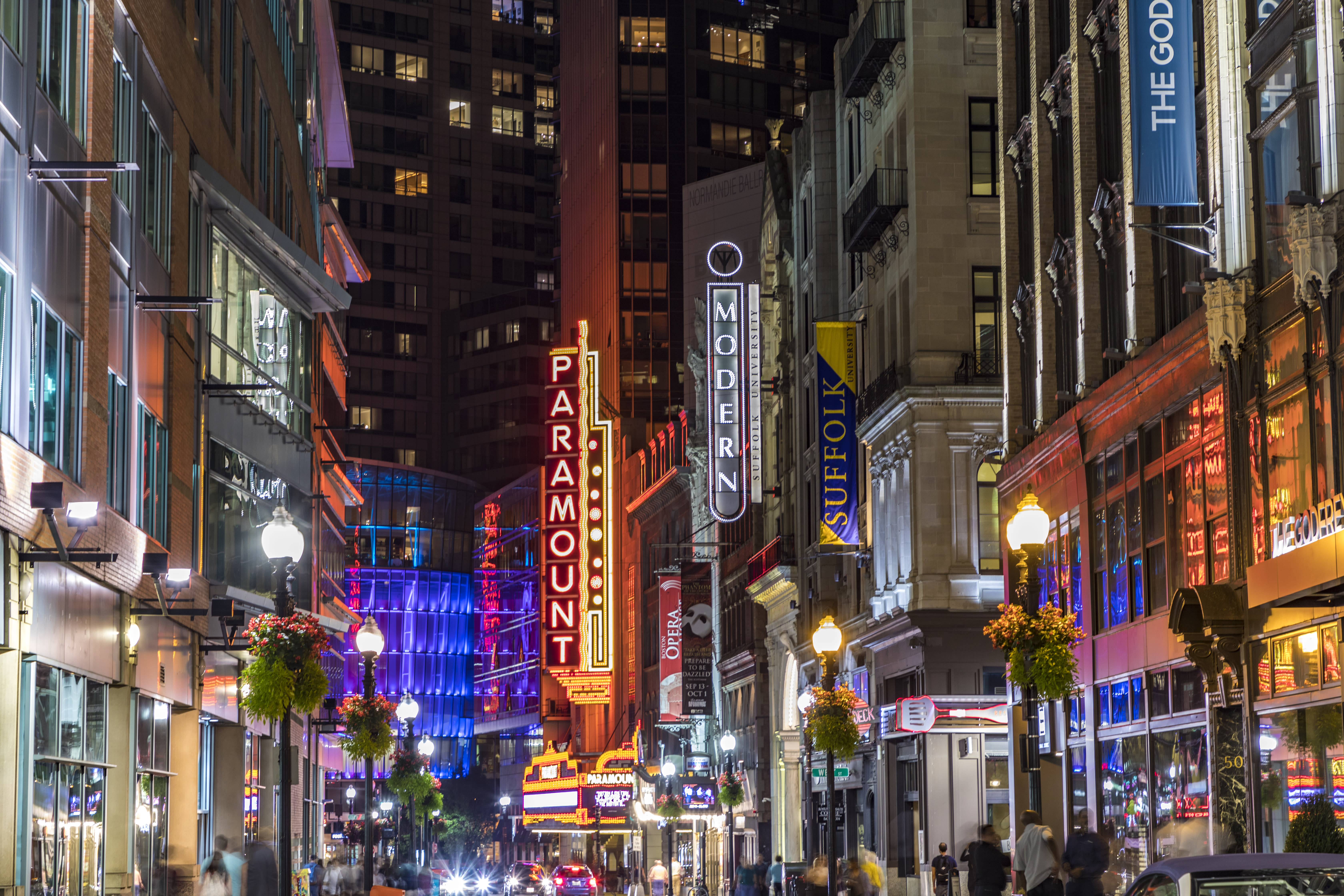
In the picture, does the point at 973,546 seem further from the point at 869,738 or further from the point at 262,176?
the point at 262,176

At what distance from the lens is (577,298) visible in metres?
141

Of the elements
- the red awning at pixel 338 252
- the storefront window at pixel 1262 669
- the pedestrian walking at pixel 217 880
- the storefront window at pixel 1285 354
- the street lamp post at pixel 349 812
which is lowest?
the street lamp post at pixel 349 812

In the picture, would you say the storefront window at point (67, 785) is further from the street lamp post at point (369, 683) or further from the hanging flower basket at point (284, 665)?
the street lamp post at point (369, 683)

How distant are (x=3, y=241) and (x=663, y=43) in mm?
112469

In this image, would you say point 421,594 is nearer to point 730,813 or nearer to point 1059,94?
point 730,813

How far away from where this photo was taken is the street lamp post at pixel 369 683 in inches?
1119

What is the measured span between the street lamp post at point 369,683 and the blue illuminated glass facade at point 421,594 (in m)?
121

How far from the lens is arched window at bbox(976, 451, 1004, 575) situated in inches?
1873

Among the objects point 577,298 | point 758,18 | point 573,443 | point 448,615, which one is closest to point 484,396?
point 448,615

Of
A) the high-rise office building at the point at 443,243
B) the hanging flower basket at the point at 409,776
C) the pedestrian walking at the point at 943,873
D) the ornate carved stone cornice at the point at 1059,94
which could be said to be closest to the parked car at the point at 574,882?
the hanging flower basket at the point at 409,776

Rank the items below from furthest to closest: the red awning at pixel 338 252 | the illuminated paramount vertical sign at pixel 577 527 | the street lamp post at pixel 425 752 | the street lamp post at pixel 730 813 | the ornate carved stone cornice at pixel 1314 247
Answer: the illuminated paramount vertical sign at pixel 577 527 < the street lamp post at pixel 730 813 < the red awning at pixel 338 252 < the street lamp post at pixel 425 752 < the ornate carved stone cornice at pixel 1314 247

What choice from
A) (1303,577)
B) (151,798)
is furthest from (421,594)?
(1303,577)

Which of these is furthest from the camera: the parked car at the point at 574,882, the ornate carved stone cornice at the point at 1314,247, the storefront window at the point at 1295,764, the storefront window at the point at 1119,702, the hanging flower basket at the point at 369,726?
the parked car at the point at 574,882

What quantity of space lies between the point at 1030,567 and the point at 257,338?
23.6m
